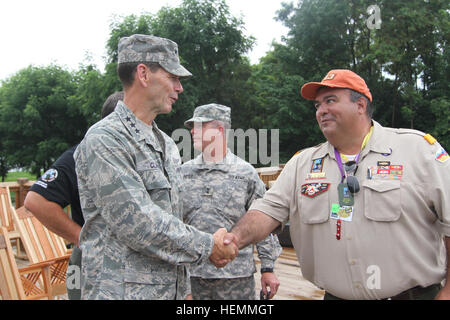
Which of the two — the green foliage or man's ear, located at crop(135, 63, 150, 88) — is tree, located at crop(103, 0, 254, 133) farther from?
man's ear, located at crop(135, 63, 150, 88)

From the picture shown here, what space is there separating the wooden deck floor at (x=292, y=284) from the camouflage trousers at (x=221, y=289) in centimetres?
196

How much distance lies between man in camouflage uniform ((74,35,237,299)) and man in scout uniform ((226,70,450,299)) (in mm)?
659

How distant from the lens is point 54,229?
7.84ft

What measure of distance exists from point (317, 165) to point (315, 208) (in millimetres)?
288

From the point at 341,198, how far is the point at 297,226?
33 cm

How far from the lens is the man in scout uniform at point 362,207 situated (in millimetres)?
1901

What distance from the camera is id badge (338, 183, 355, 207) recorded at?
2053 mm

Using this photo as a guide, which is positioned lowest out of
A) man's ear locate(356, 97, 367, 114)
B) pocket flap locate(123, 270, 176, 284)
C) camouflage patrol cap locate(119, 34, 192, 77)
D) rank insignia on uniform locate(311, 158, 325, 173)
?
pocket flap locate(123, 270, 176, 284)

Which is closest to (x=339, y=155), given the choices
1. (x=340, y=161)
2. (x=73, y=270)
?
(x=340, y=161)

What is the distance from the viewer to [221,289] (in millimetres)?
2750

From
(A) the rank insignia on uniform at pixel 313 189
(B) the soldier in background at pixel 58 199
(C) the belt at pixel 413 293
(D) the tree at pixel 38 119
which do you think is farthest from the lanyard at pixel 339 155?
(D) the tree at pixel 38 119

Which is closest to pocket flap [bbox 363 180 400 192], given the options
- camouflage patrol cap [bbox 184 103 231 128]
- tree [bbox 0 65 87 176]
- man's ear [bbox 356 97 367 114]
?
man's ear [bbox 356 97 367 114]

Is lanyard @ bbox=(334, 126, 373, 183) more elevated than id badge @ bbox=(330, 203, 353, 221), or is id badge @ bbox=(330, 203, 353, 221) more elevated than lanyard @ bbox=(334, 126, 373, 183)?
lanyard @ bbox=(334, 126, 373, 183)

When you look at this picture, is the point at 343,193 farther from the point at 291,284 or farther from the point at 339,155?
the point at 291,284
